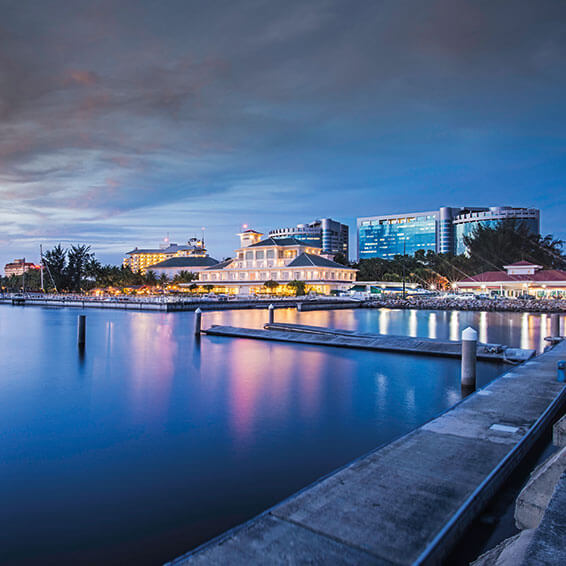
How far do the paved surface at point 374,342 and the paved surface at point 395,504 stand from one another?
1116 cm

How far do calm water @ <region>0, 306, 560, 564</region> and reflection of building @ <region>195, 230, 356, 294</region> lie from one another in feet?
224

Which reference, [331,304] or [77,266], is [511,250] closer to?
[331,304]

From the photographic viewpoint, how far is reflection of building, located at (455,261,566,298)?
68188 millimetres

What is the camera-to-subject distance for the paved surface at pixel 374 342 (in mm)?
19234

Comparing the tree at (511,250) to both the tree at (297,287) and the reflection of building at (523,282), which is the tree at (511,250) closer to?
the reflection of building at (523,282)

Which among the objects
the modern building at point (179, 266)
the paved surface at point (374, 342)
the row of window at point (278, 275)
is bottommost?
the paved surface at point (374, 342)

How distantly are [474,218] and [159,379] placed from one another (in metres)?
190

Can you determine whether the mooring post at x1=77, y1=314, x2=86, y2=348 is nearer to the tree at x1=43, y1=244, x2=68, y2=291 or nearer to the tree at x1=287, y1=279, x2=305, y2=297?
the tree at x1=287, y1=279, x2=305, y2=297

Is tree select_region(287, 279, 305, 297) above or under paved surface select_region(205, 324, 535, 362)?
above

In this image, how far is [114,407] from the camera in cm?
1402

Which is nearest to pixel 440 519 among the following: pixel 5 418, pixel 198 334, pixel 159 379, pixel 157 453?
pixel 157 453

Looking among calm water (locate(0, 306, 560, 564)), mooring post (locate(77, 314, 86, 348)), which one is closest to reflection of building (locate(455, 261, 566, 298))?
calm water (locate(0, 306, 560, 564))

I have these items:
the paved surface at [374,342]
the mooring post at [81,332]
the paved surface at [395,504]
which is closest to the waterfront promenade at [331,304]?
the paved surface at [374,342]

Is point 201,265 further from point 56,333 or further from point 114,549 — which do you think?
point 114,549
